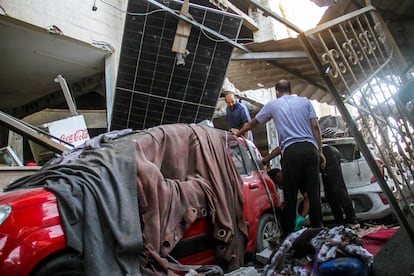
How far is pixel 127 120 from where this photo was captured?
616cm

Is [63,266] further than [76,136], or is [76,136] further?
[76,136]

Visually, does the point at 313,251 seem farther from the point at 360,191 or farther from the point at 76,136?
the point at 76,136

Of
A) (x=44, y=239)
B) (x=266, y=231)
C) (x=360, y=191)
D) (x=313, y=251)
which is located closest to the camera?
(x=44, y=239)

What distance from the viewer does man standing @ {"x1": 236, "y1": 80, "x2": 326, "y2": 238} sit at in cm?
386

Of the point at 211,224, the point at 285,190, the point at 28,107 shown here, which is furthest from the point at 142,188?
the point at 28,107

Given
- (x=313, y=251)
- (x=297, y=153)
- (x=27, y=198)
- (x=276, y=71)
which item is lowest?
(x=313, y=251)

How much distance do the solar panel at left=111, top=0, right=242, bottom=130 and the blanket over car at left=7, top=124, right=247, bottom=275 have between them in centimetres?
222

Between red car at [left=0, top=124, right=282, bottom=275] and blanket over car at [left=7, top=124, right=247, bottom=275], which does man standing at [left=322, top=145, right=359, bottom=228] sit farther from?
red car at [left=0, top=124, right=282, bottom=275]

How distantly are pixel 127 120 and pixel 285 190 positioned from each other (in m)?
3.35

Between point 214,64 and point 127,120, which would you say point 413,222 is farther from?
point 127,120

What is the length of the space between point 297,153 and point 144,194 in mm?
1945

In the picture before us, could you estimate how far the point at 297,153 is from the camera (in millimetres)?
3889

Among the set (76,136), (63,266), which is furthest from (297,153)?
(76,136)

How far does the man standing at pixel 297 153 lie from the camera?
3859 mm
